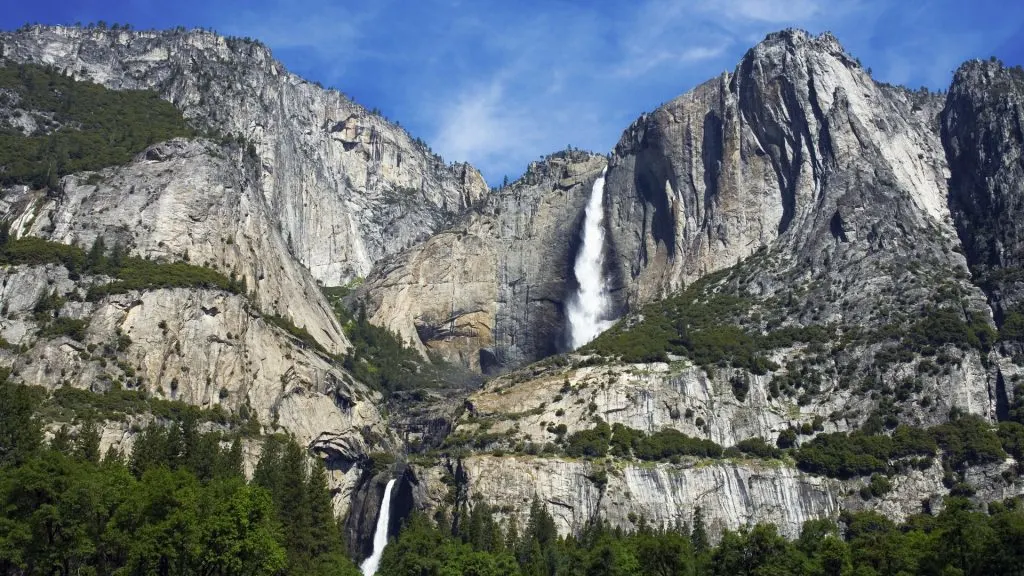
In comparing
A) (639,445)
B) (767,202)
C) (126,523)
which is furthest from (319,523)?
(767,202)

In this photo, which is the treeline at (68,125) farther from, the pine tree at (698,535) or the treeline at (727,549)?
the pine tree at (698,535)

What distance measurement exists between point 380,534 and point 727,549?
61.4 meters

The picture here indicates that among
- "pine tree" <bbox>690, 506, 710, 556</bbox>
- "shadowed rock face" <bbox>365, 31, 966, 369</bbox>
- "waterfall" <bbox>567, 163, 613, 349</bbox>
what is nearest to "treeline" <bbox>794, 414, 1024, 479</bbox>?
"pine tree" <bbox>690, 506, 710, 556</bbox>

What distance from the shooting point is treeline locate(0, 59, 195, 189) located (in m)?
154

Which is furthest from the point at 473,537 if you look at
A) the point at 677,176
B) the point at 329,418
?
the point at 677,176

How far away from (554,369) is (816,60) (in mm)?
72563

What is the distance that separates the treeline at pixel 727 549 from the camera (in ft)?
233

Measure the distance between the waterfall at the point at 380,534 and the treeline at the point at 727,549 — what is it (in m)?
10.4

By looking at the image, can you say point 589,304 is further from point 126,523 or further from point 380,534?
point 126,523

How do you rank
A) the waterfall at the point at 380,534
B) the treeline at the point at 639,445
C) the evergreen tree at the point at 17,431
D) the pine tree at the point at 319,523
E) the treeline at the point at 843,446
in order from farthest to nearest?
the treeline at the point at 639,445
the waterfall at the point at 380,534
the treeline at the point at 843,446
the pine tree at the point at 319,523
the evergreen tree at the point at 17,431

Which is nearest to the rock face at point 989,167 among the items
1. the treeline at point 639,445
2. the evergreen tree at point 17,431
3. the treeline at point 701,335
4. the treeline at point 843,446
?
the treeline at point 843,446

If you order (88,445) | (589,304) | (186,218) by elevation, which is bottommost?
(88,445)

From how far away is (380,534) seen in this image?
439ft

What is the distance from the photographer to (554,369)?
496 feet
